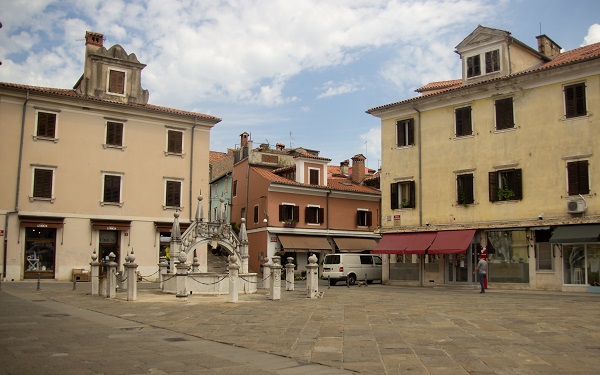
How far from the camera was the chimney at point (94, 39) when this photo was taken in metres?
38.0

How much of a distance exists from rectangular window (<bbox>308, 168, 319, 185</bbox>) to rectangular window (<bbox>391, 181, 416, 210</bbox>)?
517 inches

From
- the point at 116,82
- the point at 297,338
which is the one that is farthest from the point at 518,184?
the point at 116,82

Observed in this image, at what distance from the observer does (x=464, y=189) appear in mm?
31469

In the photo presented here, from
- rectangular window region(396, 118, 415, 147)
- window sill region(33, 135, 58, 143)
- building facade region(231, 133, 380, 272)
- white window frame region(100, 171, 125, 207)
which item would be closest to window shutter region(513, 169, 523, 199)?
rectangular window region(396, 118, 415, 147)

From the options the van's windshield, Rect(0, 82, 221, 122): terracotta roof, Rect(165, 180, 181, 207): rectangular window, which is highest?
Rect(0, 82, 221, 122): terracotta roof

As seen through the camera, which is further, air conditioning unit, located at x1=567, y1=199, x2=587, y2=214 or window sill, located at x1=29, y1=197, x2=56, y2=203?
window sill, located at x1=29, y1=197, x2=56, y2=203

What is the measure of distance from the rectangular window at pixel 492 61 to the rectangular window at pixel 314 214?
62.7ft

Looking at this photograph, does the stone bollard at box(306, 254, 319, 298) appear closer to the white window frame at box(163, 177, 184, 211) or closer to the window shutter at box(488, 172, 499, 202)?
the window shutter at box(488, 172, 499, 202)

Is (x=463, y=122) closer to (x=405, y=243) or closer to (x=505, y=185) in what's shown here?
(x=505, y=185)

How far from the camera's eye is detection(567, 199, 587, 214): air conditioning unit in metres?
26.3

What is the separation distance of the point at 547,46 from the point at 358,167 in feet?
71.0

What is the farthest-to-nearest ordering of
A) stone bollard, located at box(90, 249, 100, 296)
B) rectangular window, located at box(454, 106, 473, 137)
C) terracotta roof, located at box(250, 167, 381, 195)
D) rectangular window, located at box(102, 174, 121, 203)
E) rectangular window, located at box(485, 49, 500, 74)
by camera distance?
terracotta roof, located at box(250, 167, 381, 195) < rectangular window, located at box(102, 174, 121, 203) < rectangular window, located at box(454, 106, 473, 137) < rectangular window, located at box(485, 49, 500, 74) < stone bollard, located at box(90, 249, 100, 296)

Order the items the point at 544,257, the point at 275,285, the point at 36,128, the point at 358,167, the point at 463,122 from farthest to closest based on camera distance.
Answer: the point at 358,167 → the point at 36,128 → the point at 463,122 → the point at 544,257 → the point at 275,285

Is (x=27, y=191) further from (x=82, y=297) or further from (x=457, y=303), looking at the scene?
(x=457, y=303)
